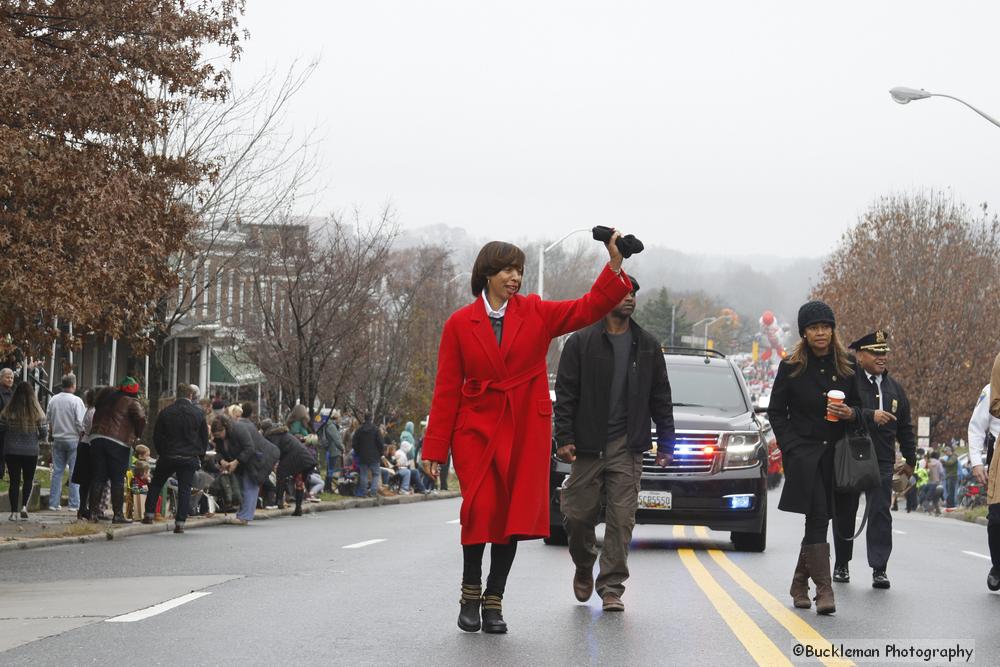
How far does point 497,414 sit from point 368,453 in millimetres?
22913

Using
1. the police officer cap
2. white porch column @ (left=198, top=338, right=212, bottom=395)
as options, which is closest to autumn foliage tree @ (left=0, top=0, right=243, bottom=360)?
the police officer cap

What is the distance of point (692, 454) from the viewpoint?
1451 cm

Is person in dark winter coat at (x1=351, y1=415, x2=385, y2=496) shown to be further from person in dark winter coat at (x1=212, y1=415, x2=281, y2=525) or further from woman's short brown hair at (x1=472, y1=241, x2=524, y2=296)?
woman's short brown hair at (x1=472, y1=241, x2=524, y2=296)

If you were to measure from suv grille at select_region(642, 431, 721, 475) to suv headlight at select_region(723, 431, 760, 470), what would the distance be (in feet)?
0.39

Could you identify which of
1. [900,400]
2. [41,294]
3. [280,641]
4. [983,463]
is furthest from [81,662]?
[41,294]

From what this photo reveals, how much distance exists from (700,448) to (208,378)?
3597cm

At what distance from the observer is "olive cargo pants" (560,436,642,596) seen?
949cm

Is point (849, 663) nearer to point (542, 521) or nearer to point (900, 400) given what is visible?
point (542, 521)

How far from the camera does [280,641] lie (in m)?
7.91

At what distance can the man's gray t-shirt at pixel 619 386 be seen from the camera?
31.7 ft

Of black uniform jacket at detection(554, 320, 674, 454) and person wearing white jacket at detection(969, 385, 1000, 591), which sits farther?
person wearing white jacket at detection(969, 385, 1000, 591)

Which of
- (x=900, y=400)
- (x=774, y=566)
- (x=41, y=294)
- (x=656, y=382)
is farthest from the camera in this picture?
(x=41, y=294)

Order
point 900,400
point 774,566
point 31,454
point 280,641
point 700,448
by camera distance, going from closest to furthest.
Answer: point 280,641
point 900,400
point 774,566
point 700,448
point 31,454

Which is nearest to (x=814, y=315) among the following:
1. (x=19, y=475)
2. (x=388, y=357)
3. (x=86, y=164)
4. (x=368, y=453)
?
(x=86, y=164)
